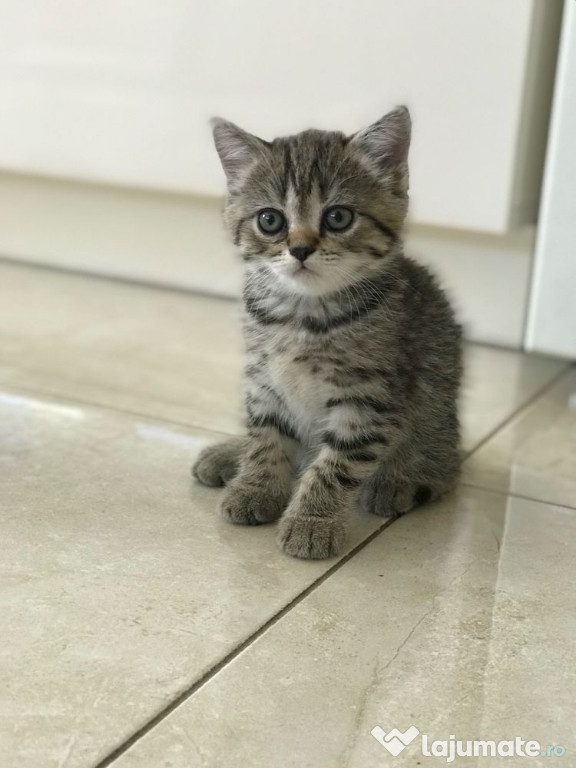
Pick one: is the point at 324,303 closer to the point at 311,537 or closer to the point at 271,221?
the point at 271,221

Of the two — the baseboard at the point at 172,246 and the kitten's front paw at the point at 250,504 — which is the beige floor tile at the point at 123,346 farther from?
the kitten's front paw at the point at 250,504

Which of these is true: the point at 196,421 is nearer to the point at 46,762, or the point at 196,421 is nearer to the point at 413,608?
the point at 413,608

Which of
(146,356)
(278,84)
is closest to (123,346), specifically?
(146,356)

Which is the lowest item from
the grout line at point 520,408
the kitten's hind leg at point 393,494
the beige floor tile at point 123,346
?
the grout line at point 520,408

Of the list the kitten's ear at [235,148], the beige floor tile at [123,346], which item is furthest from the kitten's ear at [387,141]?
the beige floor tile at [123,346]

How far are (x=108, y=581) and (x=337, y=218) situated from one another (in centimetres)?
52

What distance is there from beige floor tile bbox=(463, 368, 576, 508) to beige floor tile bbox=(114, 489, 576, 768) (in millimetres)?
185

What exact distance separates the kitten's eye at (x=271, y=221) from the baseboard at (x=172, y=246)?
85cm

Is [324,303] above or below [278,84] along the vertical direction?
below

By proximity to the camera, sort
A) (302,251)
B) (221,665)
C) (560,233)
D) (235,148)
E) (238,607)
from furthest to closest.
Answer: (560,233)
(235,148)
(302,251)
(238,607)
(221,665)

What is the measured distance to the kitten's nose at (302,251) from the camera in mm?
1148

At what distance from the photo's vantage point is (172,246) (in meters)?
2.32

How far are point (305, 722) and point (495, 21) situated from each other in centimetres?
136

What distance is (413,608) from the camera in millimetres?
1056
